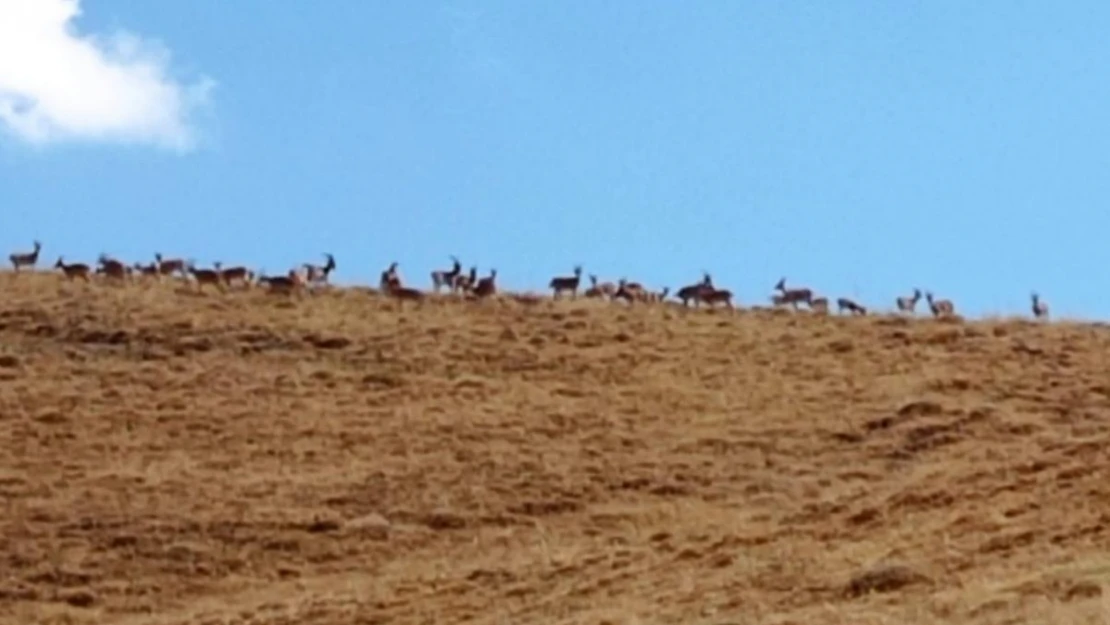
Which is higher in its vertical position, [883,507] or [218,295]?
[218,295]

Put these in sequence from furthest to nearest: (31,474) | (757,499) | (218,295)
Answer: (218,295) → (31,474) → (757,499)

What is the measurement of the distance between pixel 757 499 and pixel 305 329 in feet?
44.9

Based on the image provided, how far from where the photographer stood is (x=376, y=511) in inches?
1167

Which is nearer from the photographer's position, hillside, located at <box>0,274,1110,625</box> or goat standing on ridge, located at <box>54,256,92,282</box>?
hillside, located at <box>0,274,1110,625</box>

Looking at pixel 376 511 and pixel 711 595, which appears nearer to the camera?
pixel 711 595

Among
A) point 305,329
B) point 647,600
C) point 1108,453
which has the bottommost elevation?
point 647,600

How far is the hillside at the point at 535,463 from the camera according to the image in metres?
23.2

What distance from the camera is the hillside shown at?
23.2 metres

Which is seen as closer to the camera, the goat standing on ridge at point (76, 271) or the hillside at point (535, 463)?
the hillside at point (535, 463)

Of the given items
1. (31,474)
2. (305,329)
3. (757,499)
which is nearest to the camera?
(757,499)

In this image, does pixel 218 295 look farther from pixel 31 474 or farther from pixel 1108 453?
pixel 1108 453

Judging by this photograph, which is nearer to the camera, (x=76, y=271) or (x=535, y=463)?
(x=535, y=463)

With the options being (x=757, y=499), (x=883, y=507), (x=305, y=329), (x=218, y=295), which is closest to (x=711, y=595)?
(x=883, y=507)

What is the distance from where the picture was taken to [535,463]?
31.8m
